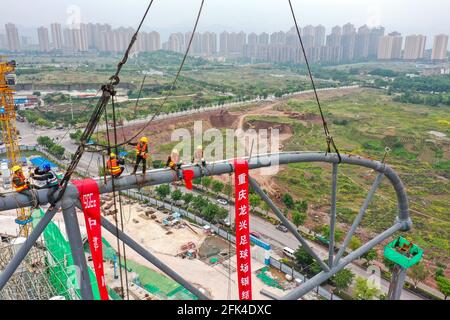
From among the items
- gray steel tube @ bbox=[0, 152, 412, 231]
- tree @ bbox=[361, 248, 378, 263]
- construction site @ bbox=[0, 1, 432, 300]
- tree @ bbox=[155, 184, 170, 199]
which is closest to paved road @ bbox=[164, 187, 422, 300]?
construction site @ bbox=[0, 1, 432, 300]

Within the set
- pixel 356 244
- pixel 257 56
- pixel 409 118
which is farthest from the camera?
pixel 257 56

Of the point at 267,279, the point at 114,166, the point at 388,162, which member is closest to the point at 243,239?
the point at 114,166

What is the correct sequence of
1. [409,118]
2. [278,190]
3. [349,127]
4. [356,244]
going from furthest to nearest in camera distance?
[409,118]
[349,127]
[278,190]
[356,244]

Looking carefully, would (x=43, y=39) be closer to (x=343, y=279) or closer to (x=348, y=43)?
(x=348, y=43)

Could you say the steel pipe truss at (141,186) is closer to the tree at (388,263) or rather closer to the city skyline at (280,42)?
the tree at (388,263)
